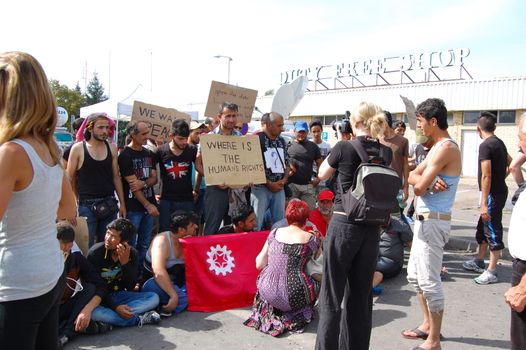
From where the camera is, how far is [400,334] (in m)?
4.17

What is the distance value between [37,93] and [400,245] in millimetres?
5068

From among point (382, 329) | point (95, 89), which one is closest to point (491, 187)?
point (382, 329)

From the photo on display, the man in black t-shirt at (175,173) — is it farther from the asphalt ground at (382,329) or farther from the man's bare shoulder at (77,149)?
the asphalt ground at (382,329)

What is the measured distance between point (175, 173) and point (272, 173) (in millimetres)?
1223

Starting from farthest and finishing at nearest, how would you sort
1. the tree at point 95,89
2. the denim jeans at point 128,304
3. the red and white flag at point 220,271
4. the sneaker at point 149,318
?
the tree at point 95,89
the red and white flag at point 220,271
the sneaker at point 149,318
the denim jeans at point 128,304

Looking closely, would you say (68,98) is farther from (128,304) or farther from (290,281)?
(290,281)

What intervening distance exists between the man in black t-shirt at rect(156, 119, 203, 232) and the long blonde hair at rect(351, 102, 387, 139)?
8.98 ft

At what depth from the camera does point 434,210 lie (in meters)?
3.72

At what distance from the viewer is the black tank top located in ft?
16.4

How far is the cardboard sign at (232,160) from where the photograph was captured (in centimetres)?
554

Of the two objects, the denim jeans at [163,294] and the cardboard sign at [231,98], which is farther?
the cardboard sign at [231,98]

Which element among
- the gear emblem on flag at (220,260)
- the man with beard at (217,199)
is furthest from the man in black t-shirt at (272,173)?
the gear emblem on flag at (220,260)

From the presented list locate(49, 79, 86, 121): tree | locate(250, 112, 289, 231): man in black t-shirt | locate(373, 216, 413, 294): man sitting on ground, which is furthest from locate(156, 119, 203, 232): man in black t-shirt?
locate(49, 79, 86, 121): tree

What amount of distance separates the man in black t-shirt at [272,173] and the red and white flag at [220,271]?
2.60 ft
